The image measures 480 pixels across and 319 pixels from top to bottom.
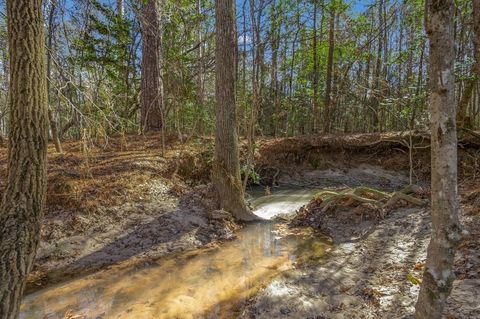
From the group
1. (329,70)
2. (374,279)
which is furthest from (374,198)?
(329,70)

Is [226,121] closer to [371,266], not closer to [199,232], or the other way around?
[199,232]

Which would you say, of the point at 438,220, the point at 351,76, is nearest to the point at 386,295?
the point at 438,220

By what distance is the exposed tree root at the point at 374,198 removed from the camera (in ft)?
18.7

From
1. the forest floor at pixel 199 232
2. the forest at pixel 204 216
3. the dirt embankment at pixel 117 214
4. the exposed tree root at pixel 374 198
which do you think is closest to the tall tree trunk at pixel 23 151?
the forest at pixel 204 216

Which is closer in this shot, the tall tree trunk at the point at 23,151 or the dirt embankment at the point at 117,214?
the tall tree trunk at the point at 23,151

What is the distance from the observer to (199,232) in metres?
5.64

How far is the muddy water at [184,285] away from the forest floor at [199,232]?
27cm

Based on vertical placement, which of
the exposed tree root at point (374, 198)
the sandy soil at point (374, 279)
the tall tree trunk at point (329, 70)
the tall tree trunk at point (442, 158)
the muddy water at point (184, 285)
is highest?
the tall tree trunk at point (329, 70)

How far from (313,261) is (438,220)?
2.71 metres

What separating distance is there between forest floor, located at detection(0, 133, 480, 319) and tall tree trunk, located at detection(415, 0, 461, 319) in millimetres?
958

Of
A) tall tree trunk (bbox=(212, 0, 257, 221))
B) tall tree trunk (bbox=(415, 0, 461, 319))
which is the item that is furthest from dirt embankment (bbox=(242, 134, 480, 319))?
tall tree trunk (bbox=(212, 0, 257, 221))

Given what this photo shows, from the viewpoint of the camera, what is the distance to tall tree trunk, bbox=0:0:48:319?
2510mm

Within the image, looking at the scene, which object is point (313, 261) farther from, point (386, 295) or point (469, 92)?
point (469, 92)

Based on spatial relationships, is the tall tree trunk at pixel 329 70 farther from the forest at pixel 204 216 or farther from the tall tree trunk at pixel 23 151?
the tall tree trunk at pixel 23 151
